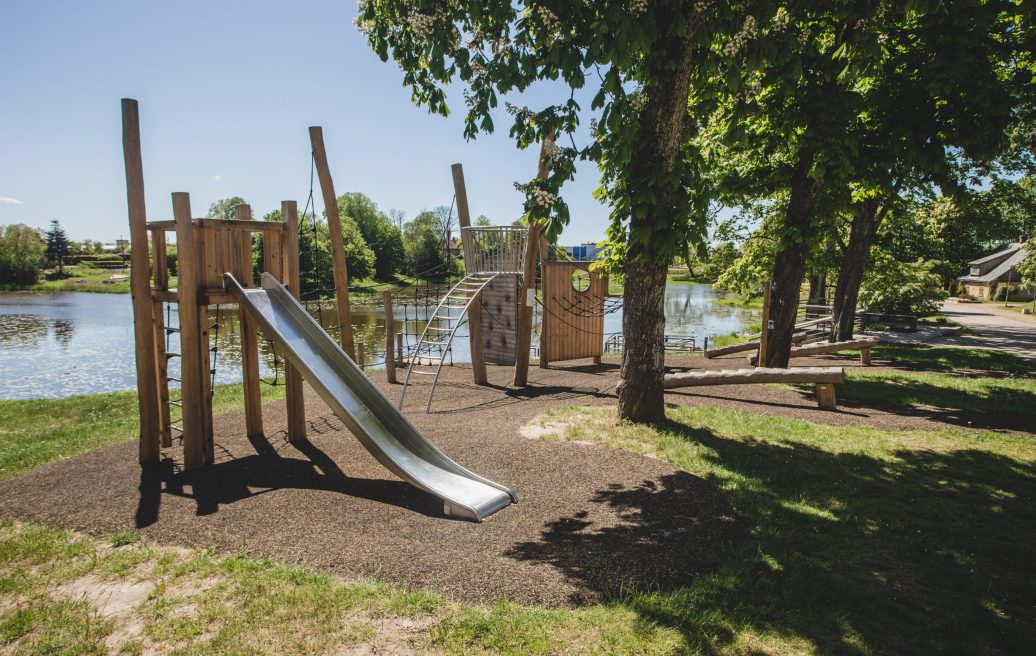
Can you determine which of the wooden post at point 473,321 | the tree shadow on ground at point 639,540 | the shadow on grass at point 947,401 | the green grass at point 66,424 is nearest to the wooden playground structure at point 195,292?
the green grass at point 66,424

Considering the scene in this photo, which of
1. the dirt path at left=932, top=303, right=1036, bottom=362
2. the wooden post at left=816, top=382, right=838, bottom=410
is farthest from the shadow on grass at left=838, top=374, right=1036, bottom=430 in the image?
the dirt path at left=932, top=303, right=1036, bottom=362

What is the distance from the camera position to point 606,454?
6.58 meters

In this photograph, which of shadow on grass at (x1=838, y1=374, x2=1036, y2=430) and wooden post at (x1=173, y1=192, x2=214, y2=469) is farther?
shadow on grass at (x1=838, y1=374, x2=1036, y2=430)

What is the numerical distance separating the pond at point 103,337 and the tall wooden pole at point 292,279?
1529mm

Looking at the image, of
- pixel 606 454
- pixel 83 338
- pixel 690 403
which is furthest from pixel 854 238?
pixel 83 338

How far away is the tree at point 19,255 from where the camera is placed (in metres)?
72.8

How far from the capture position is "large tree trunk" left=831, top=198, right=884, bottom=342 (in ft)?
55.5

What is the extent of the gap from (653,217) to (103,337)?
36.7 metres

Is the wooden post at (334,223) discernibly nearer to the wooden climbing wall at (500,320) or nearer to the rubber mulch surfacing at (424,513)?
the rubber mulch surfacing at (424,513)

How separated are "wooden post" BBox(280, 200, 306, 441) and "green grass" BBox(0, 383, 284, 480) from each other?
2810 mm

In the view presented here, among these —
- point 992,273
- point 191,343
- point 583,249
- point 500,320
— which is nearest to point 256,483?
point 191,343

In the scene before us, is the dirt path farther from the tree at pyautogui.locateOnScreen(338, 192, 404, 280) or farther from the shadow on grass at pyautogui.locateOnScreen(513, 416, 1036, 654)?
the tree at pyautogui.locateOnScreen(338, 192, 404, 280)

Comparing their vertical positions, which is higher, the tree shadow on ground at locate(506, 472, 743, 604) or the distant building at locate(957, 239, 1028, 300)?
the distant building at locate(957, 239, 1028, 300)

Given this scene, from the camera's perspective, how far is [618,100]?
592cm
